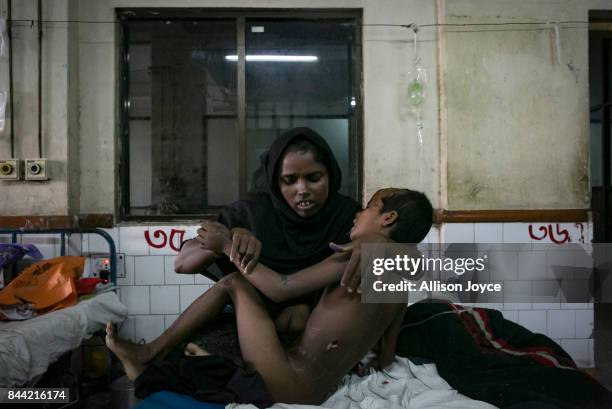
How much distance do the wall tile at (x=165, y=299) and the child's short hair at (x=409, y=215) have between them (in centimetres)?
210

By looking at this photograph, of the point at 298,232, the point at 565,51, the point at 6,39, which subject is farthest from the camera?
the point at 565,51

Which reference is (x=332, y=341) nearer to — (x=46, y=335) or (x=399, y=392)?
(x=399, y=392)

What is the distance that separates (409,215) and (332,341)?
593 mm

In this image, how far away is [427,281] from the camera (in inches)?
128

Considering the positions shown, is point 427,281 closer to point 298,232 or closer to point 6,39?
point 298,232

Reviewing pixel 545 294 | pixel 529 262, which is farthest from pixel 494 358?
pixel 545 294


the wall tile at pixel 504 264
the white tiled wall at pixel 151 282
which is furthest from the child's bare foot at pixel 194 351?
the wall tile at pixel 504 264

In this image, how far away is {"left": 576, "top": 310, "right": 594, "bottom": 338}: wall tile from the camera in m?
3.43

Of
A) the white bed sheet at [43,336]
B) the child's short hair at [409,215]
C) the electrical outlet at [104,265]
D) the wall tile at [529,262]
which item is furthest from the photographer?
the wall tile at [529,262]

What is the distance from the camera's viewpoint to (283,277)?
171 centimetres

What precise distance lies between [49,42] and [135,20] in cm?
65

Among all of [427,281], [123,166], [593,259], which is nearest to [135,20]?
[123,166]

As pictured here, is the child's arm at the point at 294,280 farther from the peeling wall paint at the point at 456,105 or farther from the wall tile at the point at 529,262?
the wall tile at the point at 529,262

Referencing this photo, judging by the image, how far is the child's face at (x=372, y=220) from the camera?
1.84 m
